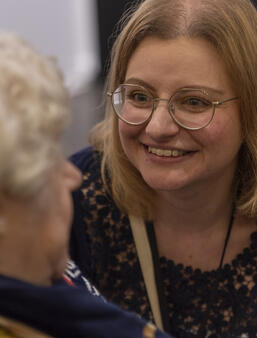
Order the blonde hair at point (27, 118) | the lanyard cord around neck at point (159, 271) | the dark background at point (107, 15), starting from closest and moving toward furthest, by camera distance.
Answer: the blonde hair at point (27, 118) < the lanyard cord around neck at point (159, 271) < the dark background at point (107, 15)

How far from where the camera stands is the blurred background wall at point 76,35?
516 cm

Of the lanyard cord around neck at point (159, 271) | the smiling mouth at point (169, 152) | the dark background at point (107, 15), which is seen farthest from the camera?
the dark background at point (107, 15)

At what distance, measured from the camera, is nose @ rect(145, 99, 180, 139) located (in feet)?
5.38

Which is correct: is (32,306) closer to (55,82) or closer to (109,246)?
(55,82)

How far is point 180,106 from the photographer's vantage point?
5.39ft

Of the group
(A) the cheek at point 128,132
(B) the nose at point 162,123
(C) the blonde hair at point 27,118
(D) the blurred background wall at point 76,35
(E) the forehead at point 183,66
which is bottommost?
(D) the blurred background wall at point 76,35

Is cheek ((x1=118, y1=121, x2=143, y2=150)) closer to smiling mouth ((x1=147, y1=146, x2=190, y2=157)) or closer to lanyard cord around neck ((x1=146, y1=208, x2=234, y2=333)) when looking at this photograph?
smiling mouth ((x1=147, y1=146, x2=190, y2=157))

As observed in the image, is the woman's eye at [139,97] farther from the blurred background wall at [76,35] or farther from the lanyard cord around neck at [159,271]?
the blurred background wall at [76,35]

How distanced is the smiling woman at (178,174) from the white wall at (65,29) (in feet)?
11.1

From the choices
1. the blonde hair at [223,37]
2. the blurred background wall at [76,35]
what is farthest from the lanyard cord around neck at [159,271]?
the blurred background wall at [76,35]

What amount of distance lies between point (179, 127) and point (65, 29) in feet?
15.2

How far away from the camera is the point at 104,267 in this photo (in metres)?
1.96

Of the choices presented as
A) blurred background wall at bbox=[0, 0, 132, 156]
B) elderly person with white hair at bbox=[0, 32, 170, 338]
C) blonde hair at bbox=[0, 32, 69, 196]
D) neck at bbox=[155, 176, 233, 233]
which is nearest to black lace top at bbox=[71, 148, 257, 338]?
neck at bbox=[155, 176, 233, 233]

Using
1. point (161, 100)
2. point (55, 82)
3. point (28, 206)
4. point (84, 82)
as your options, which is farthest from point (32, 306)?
point (84, 82)
